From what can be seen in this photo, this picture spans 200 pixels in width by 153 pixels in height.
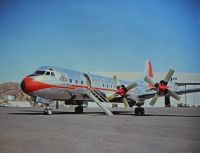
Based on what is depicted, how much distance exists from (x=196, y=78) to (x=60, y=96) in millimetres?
74032

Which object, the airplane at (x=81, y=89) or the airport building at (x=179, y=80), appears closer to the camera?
the airplane at (x=81, y=89)

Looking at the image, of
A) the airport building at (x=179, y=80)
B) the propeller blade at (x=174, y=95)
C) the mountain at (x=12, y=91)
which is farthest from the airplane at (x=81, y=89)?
the mountain at (x=12, y=91)

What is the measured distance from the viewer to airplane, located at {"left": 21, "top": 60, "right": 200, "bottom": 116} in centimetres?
2505

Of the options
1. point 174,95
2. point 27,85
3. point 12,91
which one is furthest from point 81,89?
point 12,91

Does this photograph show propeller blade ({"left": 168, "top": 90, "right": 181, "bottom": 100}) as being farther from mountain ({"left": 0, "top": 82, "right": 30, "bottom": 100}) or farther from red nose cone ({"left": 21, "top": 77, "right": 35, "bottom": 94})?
mountain ({"left": 0, "top": 82, "right": 30, "bottom": 100})

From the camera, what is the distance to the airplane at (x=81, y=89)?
25.0 m

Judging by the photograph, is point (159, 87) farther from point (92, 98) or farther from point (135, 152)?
point (135, 152)

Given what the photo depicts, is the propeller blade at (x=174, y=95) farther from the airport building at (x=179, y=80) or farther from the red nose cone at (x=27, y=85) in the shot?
the airport building at (x=179, y=80)

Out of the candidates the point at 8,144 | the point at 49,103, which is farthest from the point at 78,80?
the point at 8,144

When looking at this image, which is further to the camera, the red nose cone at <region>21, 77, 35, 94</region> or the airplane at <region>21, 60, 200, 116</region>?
the airplane at <region>21, 60, 200, 116</region>

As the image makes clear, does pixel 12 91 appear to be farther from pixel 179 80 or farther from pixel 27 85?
pixel 27 85

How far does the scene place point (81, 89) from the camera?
30125 mm

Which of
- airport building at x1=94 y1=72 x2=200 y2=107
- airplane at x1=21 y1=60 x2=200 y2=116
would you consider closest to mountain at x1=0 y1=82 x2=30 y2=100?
airport building at x1=94 y1=72 x2=200 y2=107

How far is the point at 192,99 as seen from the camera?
291 feet
